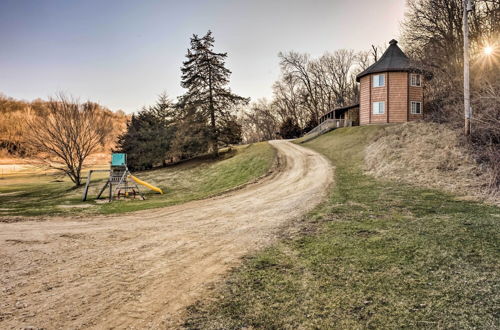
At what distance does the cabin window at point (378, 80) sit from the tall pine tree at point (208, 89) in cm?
1552

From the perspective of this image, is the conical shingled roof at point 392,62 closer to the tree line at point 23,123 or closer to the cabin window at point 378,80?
the cabin window at point 378,80

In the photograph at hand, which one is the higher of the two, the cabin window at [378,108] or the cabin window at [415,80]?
the cabin window at [415,80]

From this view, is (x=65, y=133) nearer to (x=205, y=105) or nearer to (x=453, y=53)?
(x=205, y=105)

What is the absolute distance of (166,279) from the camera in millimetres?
4430

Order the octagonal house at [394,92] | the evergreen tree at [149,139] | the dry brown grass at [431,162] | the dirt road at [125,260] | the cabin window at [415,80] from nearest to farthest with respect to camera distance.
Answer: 1. the dirt road at [125,260]
2. the dry brown grass at [431,162]
3. the octagonal house at [394,92]
4. the cabin window at [415,80]
5. the evergreen tree at [149,139]

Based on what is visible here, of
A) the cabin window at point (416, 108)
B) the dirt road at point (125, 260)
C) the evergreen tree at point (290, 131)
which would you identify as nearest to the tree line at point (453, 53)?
the cabin window at point (416, 108)

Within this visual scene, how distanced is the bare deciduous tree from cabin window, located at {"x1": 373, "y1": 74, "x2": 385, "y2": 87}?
28924mm

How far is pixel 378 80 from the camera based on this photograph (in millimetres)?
28969

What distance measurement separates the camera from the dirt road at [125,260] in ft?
11.7

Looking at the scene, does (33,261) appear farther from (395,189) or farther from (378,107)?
(378,107)

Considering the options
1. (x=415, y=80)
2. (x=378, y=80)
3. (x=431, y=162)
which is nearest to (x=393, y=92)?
A: (x=378, y=80)

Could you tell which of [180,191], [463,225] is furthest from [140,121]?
[463,225]

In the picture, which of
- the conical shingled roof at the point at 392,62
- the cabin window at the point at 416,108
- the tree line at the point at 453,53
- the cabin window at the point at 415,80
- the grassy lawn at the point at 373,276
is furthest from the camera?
the cabin window at the point at 416,108

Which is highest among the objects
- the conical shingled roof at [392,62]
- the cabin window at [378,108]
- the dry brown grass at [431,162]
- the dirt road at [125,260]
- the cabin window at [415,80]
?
the conical shingled roof at [392,62]
